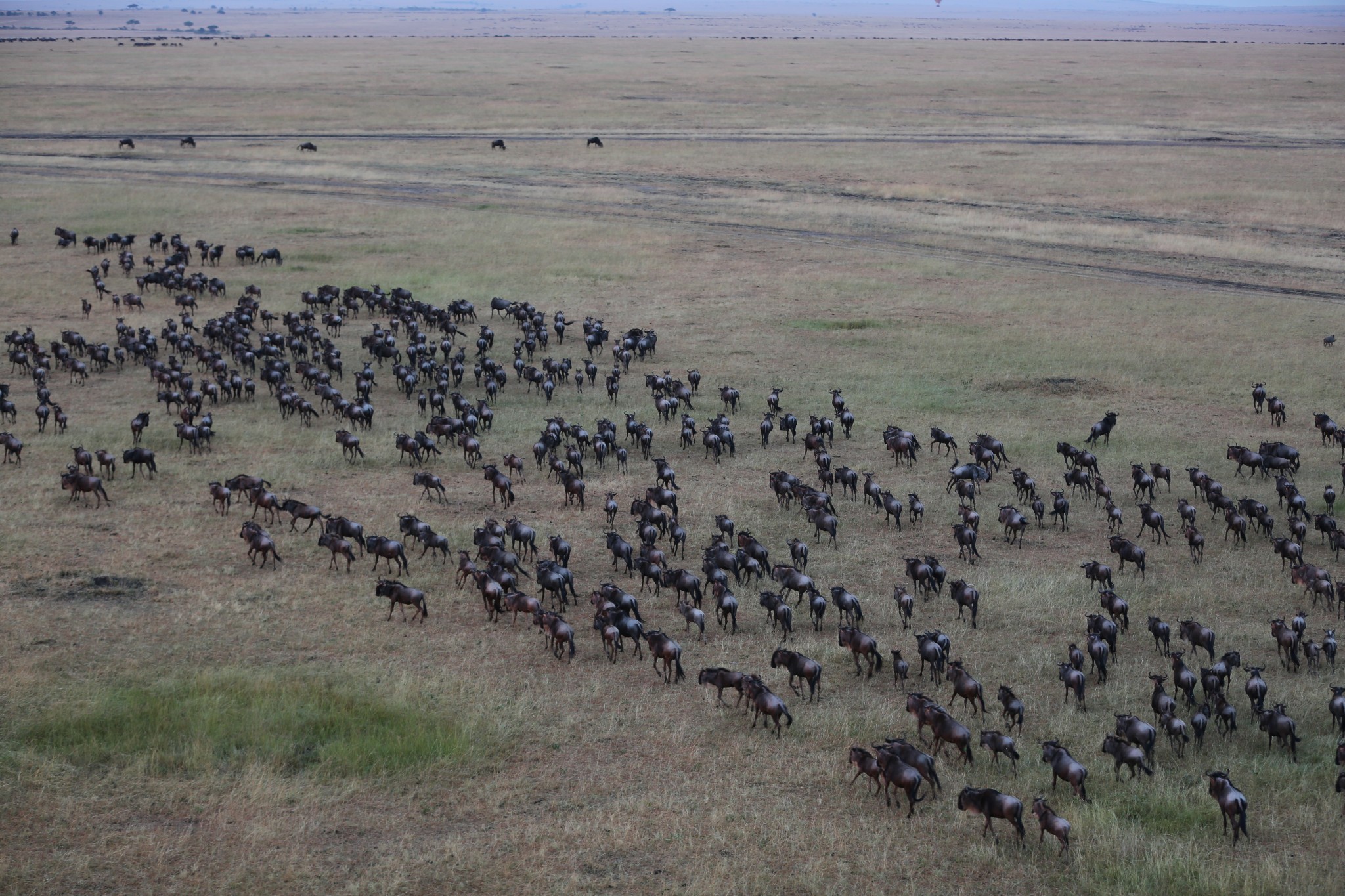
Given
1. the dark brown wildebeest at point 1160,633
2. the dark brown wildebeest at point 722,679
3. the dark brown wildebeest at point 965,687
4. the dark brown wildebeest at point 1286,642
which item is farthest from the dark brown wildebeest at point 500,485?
the dark brown wildebeest at point 1286,642

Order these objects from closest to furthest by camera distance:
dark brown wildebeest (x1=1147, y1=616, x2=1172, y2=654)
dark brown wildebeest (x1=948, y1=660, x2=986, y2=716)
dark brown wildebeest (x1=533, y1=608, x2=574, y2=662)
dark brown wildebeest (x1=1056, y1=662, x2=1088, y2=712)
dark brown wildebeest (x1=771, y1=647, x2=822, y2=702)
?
dark brown wildebeest (x1=948, y1=660, x2=986, y2=716) → dark brown wildebeest (x1=1056, y1=662, x2=1088, y2=712) → dark brown wildebeest (x1=771, y1=647, x2=822, y2=702) → dark brown wildebeest (x1=533, y1=608, x2=574, y2=662) → dark brown wildebeest (x1=1147, y1=616, x2=1172, y2=654)

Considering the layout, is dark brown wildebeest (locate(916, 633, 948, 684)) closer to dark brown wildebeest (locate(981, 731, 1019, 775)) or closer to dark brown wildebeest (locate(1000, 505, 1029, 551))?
dark brown wildebeest (locate(981, 731, 1019, 775))

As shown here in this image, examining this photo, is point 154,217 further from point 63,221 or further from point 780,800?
point 780,800

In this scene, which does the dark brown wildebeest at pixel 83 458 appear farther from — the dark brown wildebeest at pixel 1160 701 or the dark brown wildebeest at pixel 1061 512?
the dark brown wildebeest at pixel 1160 701

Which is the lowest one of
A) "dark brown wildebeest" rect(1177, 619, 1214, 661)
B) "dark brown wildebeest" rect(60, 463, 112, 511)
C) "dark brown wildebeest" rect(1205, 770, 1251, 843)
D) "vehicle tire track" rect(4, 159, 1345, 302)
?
"dark brown wildebeest" rect(60, 463, 112, 511)

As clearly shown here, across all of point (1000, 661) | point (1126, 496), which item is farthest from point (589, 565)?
point (1126, 496)

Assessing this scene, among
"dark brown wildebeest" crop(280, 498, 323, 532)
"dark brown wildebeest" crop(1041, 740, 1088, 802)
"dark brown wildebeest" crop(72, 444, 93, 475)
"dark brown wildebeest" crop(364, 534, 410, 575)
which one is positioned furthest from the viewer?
"dark brown wildebeest" crop(72, 444, 93, 475)

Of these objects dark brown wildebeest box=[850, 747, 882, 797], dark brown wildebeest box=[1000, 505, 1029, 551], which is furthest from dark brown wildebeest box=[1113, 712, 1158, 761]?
dark brown wildebeest box=[1000, 505, 1029, 551]
